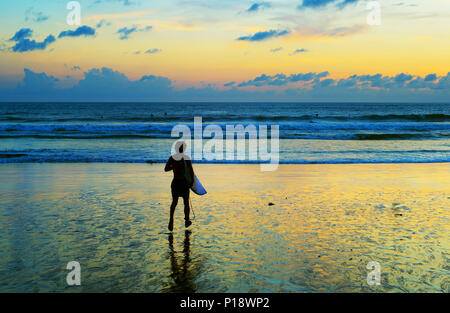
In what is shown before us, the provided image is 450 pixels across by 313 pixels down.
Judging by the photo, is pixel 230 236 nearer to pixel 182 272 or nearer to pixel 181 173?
pixel 181 173

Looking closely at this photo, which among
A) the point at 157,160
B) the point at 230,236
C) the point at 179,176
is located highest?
the point at 179,176

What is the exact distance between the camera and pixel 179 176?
7730mm

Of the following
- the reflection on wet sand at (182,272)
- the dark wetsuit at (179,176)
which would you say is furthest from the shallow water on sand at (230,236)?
the dark wetsuit at (179,176)

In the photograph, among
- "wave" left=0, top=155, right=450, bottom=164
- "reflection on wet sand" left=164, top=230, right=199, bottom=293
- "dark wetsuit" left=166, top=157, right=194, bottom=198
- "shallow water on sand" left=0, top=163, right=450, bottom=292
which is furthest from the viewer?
"wave" left=0, top=155, right=450, bottom=164

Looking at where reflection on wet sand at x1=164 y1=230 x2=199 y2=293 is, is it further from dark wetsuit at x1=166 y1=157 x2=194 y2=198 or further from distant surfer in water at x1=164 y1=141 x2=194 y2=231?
dark wetsuit at x1=166 y1=157 x2=194 y2=198

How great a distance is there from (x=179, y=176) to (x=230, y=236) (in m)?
1.52

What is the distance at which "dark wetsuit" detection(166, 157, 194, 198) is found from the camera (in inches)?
301

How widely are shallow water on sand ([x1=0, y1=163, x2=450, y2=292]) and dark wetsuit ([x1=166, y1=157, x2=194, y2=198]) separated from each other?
694mm

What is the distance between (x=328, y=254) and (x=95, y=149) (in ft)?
63.3

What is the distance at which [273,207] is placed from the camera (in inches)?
374

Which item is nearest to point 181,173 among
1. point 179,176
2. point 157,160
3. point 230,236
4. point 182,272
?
point 179,176

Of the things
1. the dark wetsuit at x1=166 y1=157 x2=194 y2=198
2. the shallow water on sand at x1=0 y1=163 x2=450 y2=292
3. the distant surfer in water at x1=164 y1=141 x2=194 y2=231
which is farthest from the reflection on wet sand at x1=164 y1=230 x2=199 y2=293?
the dark wetsuit at x1=166 y1=157 x2=194 y2=198
